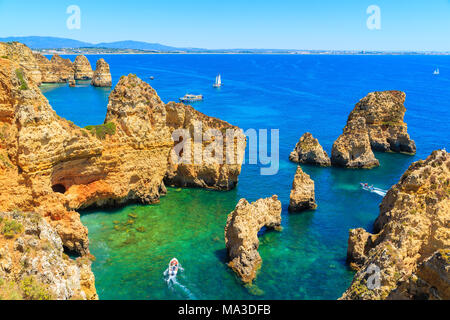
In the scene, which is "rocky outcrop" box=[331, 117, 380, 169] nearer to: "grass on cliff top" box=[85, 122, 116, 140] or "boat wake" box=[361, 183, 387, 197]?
"boat wake" box=[361, 183, 387, 197]

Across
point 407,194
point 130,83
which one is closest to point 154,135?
point 130,83

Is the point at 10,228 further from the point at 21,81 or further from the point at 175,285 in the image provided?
the point at 21,81

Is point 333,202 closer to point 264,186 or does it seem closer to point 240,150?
point 264,186

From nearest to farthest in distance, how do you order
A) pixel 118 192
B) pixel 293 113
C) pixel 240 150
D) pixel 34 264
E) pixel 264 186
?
pixel 34 264 → pixel 118 192 → pixel 240 150 → pixel 264 186 → pixel 293 113

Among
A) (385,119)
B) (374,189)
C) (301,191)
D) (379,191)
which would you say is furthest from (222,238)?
(385,119)

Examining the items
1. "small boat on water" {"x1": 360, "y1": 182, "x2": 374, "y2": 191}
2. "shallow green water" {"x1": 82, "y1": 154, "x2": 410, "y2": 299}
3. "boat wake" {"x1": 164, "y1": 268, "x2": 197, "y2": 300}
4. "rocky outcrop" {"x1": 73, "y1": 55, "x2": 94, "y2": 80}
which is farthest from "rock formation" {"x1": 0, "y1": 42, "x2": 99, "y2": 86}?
"boat wake" {"x1": 164, "y1": 268, "x2": 197, "y2": 300}

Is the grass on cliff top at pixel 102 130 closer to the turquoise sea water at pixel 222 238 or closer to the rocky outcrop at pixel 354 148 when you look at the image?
the turquoise sea water at pixel 222 238
